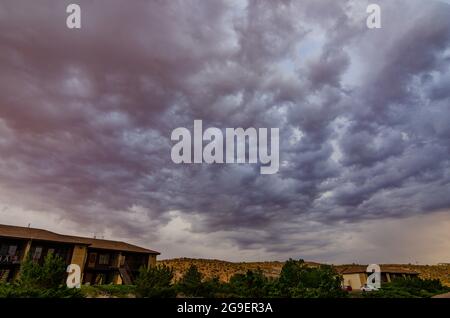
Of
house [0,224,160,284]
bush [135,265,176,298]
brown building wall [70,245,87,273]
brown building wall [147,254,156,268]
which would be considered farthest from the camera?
brown building wall [147,254,156,268]

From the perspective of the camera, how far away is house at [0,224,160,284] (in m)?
37.5

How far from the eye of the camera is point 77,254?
143ft

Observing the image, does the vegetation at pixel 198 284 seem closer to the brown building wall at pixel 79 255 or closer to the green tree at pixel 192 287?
the green tree at pixel 192 287

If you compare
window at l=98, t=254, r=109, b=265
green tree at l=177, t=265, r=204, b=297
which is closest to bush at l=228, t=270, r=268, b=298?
green tree at l=177, t=265, r=204, b=297

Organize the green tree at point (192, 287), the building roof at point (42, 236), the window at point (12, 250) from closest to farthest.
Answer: the green tree at point (192, 287), the window at point (12, 250), the building roof at point (42, 236)

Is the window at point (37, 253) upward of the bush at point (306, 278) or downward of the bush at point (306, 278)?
upward

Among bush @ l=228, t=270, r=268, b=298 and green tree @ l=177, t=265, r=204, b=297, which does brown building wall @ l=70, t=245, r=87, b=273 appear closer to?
green tree @ l=177, t=265, r=204, b=297

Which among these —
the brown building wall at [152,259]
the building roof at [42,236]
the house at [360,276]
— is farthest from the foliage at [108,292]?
the house at [360,276]

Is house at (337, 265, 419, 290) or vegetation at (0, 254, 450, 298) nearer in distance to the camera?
vegetation at (0, 254, 450, 298)

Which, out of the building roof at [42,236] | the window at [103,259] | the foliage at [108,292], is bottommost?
the foliage at [108,292]

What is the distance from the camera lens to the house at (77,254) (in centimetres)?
3753

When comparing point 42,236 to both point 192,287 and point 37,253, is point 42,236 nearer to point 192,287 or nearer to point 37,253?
point 37,253

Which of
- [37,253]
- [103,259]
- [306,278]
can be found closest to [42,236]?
[37,253]
